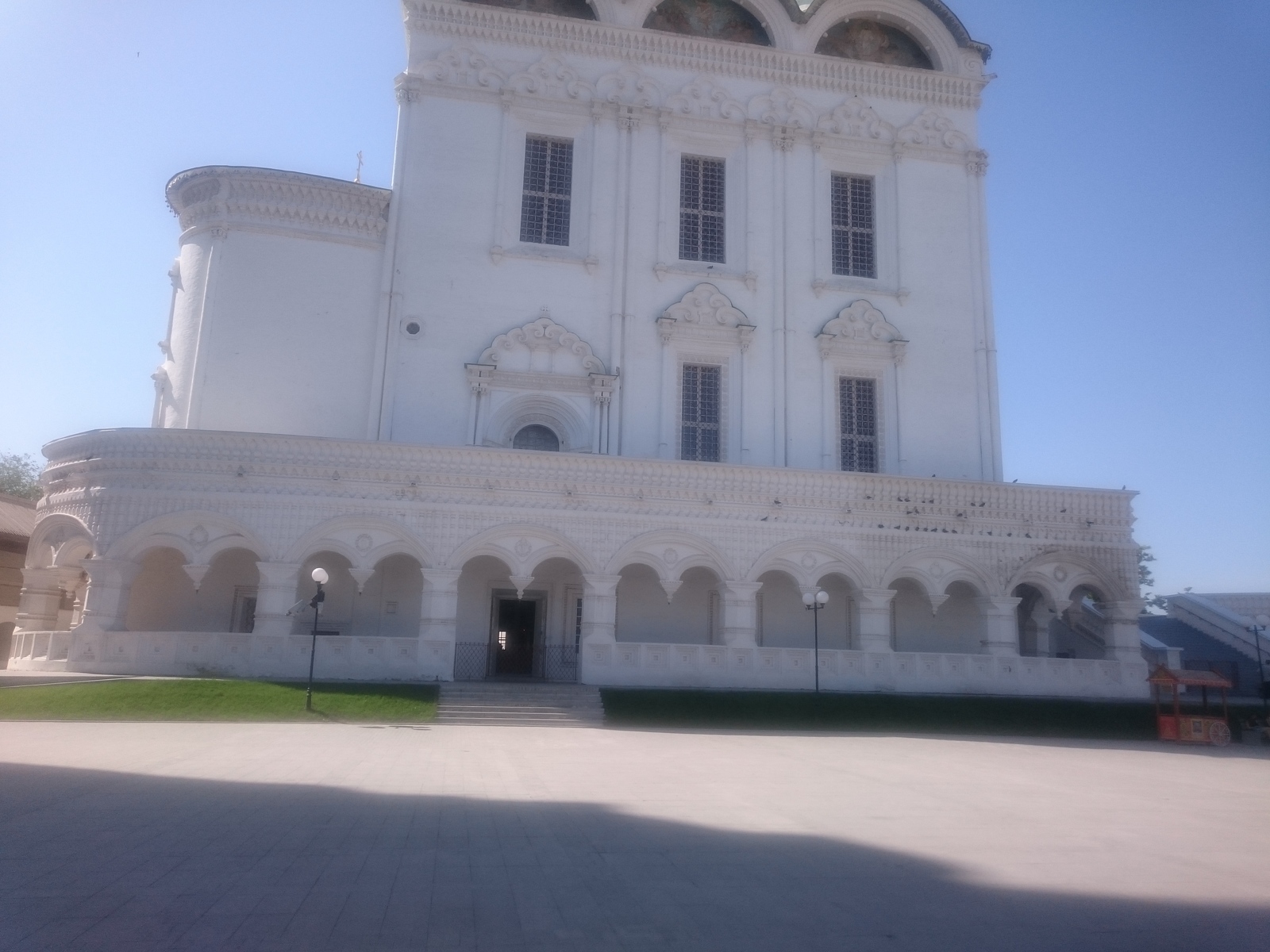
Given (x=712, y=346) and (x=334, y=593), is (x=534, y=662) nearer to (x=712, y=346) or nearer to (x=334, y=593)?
(x=334, y=593)

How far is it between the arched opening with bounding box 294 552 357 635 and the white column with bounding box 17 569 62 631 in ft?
18.0

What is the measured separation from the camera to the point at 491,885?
6.48m

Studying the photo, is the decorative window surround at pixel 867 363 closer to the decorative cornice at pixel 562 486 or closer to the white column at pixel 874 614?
the decorative cornice at pixel 562 486

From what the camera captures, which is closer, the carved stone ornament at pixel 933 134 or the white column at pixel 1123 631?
the white column at pixel 1123 631

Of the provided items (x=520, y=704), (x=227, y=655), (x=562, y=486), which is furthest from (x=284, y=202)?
(x=520, y=704)

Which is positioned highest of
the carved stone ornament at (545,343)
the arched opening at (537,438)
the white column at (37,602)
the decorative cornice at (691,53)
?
the decorative cornice at (691,53)

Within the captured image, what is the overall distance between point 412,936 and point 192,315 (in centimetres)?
2366

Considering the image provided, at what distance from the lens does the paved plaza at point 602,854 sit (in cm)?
562

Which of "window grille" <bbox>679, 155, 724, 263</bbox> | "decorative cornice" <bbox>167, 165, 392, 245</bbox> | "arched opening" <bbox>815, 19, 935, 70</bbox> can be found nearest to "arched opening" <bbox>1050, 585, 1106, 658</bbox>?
"window grille" <bbox>679, 155, 724, 263</bbox>

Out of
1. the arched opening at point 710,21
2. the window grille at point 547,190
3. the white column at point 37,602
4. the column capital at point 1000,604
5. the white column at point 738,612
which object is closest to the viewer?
the white column at point 37,602

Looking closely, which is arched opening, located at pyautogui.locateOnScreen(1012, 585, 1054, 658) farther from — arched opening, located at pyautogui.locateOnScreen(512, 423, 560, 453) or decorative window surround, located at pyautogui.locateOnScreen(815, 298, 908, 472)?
arched opening, located at pyautogui.locateOnScreen(512, 423, 560, 453)

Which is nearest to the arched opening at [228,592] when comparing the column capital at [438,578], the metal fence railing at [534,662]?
the column capital at [438,578]

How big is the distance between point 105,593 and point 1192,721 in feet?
76.6

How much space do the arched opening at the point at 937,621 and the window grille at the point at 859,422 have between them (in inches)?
160
